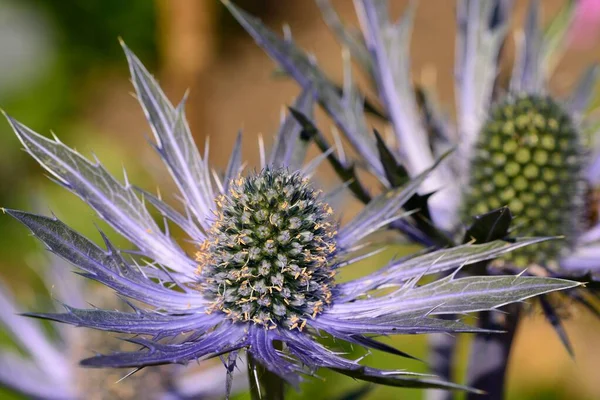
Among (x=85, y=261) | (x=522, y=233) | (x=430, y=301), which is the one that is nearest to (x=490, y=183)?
(x=522, y=233)

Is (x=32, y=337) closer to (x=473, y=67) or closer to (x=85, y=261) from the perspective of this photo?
(x=85, y=261)

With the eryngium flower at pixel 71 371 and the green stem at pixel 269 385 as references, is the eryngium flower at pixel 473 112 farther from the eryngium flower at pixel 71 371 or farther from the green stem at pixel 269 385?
the eryngium flower at pixel 71 371

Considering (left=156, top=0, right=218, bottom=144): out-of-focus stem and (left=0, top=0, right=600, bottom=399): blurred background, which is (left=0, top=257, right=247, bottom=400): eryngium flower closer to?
(left=0, top=0, right=600, bottom=399): blurred background

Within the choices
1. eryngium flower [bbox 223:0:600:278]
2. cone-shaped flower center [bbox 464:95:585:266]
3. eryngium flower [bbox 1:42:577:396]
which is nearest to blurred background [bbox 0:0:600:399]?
eryngium flower [bbox 223:0:600:278]

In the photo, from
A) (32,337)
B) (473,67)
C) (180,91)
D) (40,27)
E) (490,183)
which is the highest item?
(40,27)

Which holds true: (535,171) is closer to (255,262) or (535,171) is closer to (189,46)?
(255,262)
